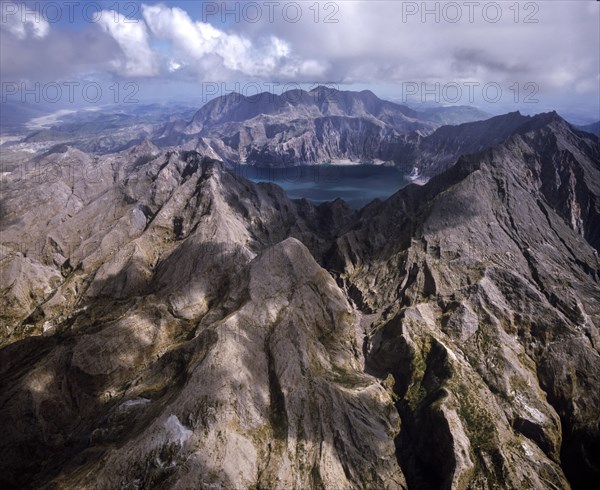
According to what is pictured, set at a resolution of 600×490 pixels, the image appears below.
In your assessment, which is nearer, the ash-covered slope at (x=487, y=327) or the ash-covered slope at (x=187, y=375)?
the ash-covered slope at (x=187, y=375)

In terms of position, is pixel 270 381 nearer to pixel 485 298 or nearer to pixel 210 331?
pixel 210 331

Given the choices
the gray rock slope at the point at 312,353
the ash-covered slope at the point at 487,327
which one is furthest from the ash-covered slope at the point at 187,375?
the ash-covered slope at the point at 487,327

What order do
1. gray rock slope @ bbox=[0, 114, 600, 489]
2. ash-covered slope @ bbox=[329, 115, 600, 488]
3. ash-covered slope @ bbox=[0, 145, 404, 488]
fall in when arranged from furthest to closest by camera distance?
1. ash-covered slope @ bbox=[329, 115, 600, 488]
2. gray rock slope @ bbox=[0, 114, 600, 489]
3. ash-covered slope @ bbox=[0, 145, 404, 488]

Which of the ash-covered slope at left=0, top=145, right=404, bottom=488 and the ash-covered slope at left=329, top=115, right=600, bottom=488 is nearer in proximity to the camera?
the ash-covered slope at left=0, top=145, right=404, bottom=488

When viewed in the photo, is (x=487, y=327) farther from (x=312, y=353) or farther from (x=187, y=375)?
(x=187, y=375)

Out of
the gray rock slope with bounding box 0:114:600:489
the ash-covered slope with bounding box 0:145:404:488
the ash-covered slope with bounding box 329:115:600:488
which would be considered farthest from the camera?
the ash-covered slope with bounding box 329:115:600:488

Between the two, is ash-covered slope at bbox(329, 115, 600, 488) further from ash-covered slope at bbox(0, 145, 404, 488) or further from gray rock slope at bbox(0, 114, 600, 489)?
ash-covered slope at bbox(0, 145, 404, 488)

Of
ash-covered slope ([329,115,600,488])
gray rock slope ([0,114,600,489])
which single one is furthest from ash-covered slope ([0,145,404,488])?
ash-covered slope ([329,115,600,488])

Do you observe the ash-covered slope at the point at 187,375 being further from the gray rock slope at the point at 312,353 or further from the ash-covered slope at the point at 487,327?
the ash-covered slope at the point at 487,327
